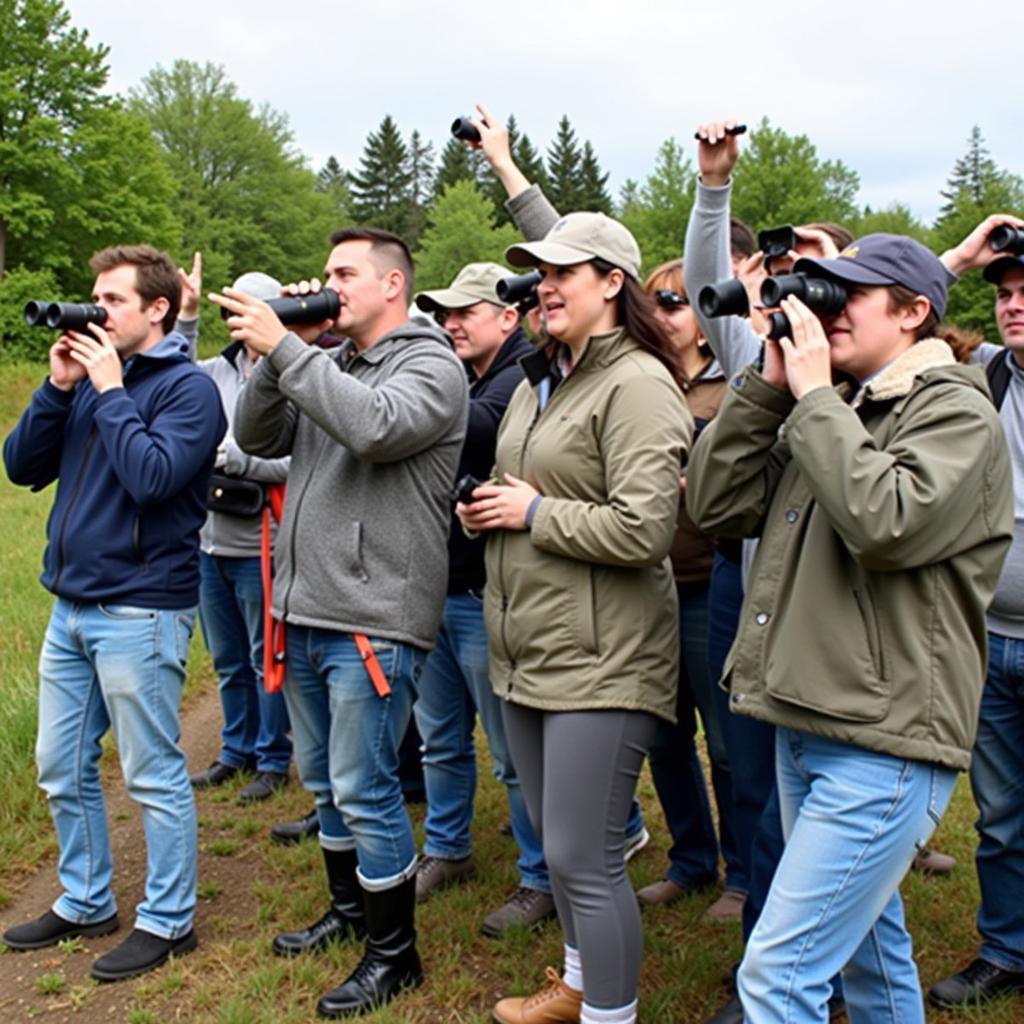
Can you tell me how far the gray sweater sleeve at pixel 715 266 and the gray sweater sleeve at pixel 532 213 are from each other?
76 centimetres

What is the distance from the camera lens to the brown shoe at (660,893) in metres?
4.15

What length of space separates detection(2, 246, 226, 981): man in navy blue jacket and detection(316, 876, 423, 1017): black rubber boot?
29.0 inches

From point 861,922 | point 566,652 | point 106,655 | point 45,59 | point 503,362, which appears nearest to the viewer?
point 861,922

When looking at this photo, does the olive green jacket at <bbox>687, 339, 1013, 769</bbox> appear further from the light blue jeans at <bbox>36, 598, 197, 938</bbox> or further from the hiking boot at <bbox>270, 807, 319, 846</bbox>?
the hiking boot at <bbox>270, 807, 319, 846</bbox>

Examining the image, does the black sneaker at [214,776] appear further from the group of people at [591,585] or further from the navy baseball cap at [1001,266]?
the navy baseball cap at [1001,266]

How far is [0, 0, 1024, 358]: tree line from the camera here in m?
33.0

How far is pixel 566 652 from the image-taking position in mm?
2992

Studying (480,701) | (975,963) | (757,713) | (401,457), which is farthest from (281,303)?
(975,963)

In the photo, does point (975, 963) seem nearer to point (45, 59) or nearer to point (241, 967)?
point (241, 967)

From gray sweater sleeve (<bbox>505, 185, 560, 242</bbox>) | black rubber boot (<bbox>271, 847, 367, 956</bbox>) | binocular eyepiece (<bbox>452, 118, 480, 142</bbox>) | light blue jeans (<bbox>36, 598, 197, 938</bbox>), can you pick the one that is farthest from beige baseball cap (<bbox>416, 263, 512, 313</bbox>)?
black rubber boot (<bbox>271, 847, 367, 956</bbox>)

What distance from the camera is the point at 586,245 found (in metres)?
3.10

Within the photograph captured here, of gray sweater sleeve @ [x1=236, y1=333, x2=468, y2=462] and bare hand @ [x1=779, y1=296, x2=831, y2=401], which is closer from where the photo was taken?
bare hand @ [x1=779, y1=296, x2=831, y2=401]

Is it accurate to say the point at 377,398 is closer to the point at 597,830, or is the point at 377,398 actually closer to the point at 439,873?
the point at 597,830

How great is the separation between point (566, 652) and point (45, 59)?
36692mm
